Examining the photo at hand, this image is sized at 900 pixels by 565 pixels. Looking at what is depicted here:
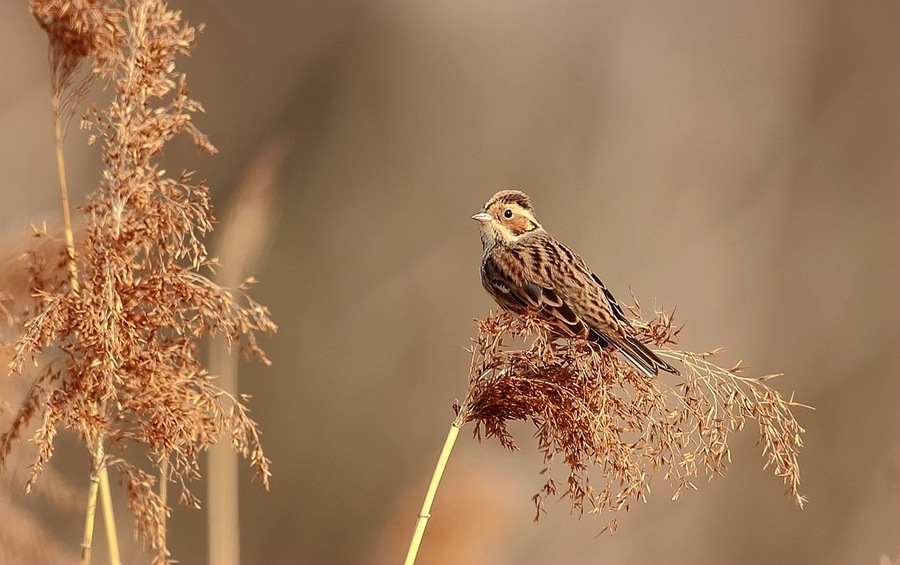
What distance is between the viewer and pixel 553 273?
12.8ft

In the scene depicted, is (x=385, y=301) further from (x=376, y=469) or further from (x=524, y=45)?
(x=524, y=45)

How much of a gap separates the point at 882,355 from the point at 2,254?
260 inches

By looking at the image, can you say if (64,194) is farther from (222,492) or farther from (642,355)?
(642,355)

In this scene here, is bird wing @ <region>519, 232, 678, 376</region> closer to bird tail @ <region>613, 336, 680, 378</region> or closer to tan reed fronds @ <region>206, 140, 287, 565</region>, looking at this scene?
bird tail @ <region>613, 336, 680, 378</region>

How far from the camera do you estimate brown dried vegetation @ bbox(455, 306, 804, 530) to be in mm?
2189

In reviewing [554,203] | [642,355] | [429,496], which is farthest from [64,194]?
[554,203]

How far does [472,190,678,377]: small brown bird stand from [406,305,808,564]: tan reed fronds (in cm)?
53

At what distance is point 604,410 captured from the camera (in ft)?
7.48

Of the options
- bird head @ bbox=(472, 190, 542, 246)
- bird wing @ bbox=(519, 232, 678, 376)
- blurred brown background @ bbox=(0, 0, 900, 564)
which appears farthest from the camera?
blurred brown background @ bbox=(0, 0, 900, 564)

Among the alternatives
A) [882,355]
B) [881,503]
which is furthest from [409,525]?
[882,355]

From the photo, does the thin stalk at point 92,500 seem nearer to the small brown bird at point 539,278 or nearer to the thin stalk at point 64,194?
the thin stalk at point 64,194

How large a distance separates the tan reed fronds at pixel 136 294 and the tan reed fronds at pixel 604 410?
0.55 m

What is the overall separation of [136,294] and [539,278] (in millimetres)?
2047

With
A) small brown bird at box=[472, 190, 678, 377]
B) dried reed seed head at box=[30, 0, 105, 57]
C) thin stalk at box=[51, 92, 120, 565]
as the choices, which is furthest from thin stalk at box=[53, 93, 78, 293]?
small brown bird at box=[472, 190, 678, 377]
